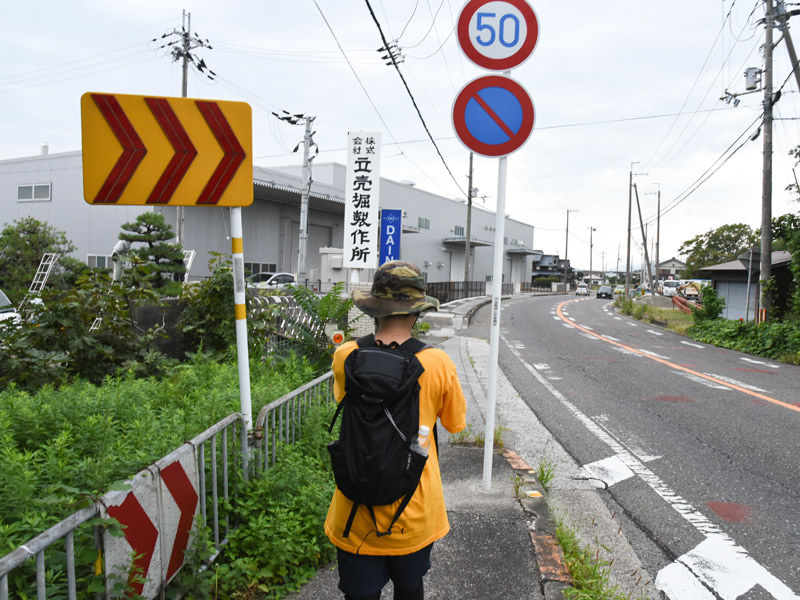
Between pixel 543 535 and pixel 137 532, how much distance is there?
7.72 ft

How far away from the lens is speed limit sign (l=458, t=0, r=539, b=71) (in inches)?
153

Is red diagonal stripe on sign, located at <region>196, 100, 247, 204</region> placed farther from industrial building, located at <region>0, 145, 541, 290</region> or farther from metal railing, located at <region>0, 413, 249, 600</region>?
industrial building, located at <region>0, 145, 541, 290</region>

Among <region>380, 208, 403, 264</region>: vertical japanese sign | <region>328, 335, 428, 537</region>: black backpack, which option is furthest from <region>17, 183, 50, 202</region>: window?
<region>328, 335, 428, 537</region>: black backpack

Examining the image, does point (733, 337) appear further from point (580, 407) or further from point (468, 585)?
point (468, 585)

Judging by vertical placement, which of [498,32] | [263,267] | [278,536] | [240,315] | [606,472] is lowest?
[606,472]

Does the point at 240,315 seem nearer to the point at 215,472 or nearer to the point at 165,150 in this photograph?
the point at 215,472

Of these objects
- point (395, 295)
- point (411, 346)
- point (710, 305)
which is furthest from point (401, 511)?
point (710, 305)

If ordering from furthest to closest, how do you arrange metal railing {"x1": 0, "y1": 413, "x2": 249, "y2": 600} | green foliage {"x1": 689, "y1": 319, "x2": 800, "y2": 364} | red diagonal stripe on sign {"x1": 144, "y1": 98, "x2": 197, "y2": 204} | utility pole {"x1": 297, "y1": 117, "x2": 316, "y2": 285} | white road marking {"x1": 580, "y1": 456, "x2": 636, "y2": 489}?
utility pole {"x1": 297, "y1": 117, "x2": 316, "y2": 285}, green foliage {"x1": 689, "y1": 319, "x2": 800, "y2": 364}, white road marking {"x1": 580, "y1": 456, "x2": 636, "y2": 489}, red diagonal stripe on sign {"x1": 144, "y1": 98, "x2": 197, "y2": 204}, metal railing {"x1": 0, "y1": 413, "x2": 249, "y2": 600}

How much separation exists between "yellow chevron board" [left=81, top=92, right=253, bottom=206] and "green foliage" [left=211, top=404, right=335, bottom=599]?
1.69 meters

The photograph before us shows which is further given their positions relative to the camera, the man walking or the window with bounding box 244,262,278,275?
the window with bounding box 244,262,278,275

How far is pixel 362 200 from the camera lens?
11.2 metres

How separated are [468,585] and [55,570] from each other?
1.93 m

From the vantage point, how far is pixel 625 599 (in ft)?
9.08

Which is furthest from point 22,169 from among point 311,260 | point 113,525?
point 113,525
